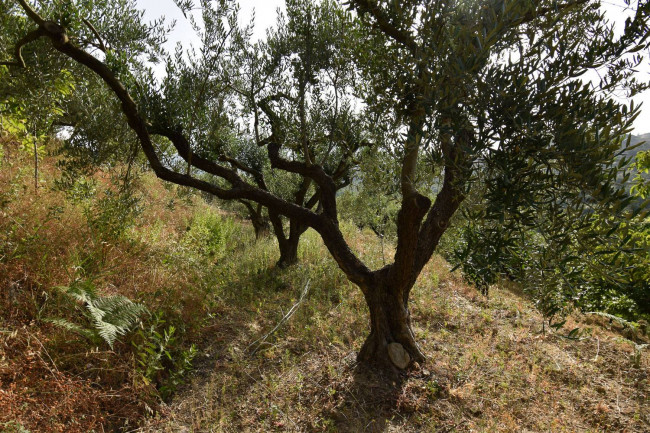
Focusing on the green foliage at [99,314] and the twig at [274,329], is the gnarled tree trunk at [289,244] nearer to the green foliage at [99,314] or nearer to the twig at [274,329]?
the twig at [274,329]

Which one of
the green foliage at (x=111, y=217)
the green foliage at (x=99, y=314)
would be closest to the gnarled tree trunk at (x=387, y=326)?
the green foliage at (x=99, y=314)

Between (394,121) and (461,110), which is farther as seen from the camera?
(394,121)

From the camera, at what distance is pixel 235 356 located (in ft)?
16.6

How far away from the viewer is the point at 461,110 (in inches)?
97.3

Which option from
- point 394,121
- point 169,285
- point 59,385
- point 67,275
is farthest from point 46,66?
point 394,121

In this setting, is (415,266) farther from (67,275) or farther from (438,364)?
(67,275)

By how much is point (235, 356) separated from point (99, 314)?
2011 mm

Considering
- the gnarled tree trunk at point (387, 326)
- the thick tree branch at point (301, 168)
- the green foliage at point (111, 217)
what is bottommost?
the gnarled tree trunk at point (387, 326)

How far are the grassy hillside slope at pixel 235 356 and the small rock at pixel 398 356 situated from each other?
188 mm

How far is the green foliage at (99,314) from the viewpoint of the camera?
12.0ft

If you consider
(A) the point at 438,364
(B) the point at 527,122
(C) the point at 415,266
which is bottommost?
(A) the point at 438,364

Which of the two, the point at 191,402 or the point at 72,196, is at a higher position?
the point at 72,196

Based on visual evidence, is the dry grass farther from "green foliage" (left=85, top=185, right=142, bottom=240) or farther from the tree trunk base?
"green foliage" (left=85, top=185, right=142, bottom=240)

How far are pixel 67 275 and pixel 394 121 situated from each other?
4.70m
